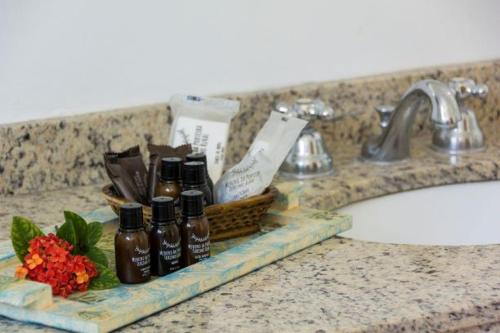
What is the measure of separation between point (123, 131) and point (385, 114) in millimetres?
392

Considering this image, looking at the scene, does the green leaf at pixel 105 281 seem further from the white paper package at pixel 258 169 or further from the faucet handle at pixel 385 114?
the faucet handle at pixel 385 114

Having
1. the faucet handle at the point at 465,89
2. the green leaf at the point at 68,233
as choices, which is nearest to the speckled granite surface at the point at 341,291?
the green leaf at the point at 68,233

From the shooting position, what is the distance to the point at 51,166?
4.39 ft

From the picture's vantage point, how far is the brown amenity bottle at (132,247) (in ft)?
3.24

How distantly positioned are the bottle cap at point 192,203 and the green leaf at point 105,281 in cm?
10

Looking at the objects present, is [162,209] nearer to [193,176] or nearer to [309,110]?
[193,176]

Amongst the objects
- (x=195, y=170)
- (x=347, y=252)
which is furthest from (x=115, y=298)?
(x=347, y=252)

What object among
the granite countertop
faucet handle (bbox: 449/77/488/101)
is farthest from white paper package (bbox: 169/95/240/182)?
faucet handle (bbox: 449/77/488/101)

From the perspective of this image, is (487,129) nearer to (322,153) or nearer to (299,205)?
(322,153)

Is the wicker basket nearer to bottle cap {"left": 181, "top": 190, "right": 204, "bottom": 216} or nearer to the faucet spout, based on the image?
bottle cap {"left": 181, "top": 190, "right": 204, "bottom": 216}

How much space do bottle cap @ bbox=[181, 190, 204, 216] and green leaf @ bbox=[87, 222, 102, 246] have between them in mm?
89

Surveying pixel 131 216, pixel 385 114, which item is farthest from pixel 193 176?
pixel 385 114

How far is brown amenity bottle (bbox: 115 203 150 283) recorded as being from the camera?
38.8 inches

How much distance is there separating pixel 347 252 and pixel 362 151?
1.42 feet
